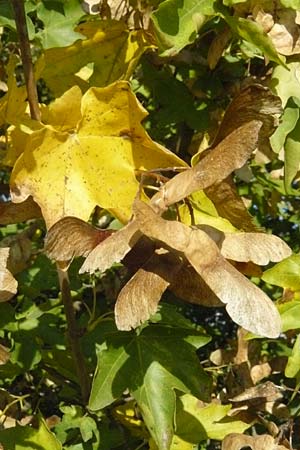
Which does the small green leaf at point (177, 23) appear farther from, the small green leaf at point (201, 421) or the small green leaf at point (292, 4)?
the small green leaf at point (201, 421)

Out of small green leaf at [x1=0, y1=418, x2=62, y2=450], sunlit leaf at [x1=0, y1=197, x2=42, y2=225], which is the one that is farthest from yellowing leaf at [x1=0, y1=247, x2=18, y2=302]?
small green leaf at [x1=0, y1=418, x2=62, y2=450]

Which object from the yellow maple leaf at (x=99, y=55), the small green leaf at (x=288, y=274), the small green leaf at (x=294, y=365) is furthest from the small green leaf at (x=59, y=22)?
the small green leaf at (x=294, y=365)

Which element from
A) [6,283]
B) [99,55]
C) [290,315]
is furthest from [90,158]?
[290,315]

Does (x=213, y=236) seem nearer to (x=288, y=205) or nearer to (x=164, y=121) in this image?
(x=164, y=121)

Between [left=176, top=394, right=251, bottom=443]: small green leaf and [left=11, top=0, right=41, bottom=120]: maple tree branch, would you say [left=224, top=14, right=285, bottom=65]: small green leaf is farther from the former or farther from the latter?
[left=176, top=394, right=251, bottom=443]: small green leaf

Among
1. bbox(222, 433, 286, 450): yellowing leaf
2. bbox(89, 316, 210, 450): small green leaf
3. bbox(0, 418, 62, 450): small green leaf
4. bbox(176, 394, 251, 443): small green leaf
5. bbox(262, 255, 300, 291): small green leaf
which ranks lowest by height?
bbox(176, 394, 251, 443): small green leaf

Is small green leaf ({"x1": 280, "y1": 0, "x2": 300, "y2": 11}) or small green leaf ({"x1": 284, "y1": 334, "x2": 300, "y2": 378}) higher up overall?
small green leaf ({"x1": 280, "y1": 0, "x2": 300, "y2": 11})
